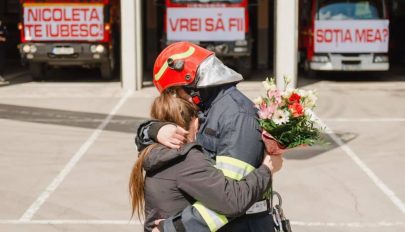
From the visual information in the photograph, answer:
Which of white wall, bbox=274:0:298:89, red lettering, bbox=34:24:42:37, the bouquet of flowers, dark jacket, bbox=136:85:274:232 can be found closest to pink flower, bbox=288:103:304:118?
the bouquet of flowers

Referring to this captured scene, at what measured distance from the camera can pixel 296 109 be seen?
3.43 m

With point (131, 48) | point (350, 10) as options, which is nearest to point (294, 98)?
point (131, 48)

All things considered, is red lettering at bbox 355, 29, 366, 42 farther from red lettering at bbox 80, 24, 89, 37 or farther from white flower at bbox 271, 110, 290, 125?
white flower at bbox 271, 110, 290, 125

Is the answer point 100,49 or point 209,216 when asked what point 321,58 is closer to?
point 100,49

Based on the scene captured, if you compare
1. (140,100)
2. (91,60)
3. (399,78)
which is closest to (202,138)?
(140,100)

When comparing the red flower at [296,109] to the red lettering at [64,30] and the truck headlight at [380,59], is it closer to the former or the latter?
the red lettering at [64,30]

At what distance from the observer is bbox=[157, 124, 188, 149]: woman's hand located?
10.5ft

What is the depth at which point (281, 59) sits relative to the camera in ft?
57.2

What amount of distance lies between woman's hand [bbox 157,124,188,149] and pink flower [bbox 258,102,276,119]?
346 millimetres

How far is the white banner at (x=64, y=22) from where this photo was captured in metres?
18.3

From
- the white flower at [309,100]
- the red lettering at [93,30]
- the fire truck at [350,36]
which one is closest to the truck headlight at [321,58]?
the fire truck at [350,36]

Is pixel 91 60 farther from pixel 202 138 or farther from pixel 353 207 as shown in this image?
pixel 202 138

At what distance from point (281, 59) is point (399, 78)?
4088 mm

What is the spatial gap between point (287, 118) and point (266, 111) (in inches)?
3.8
